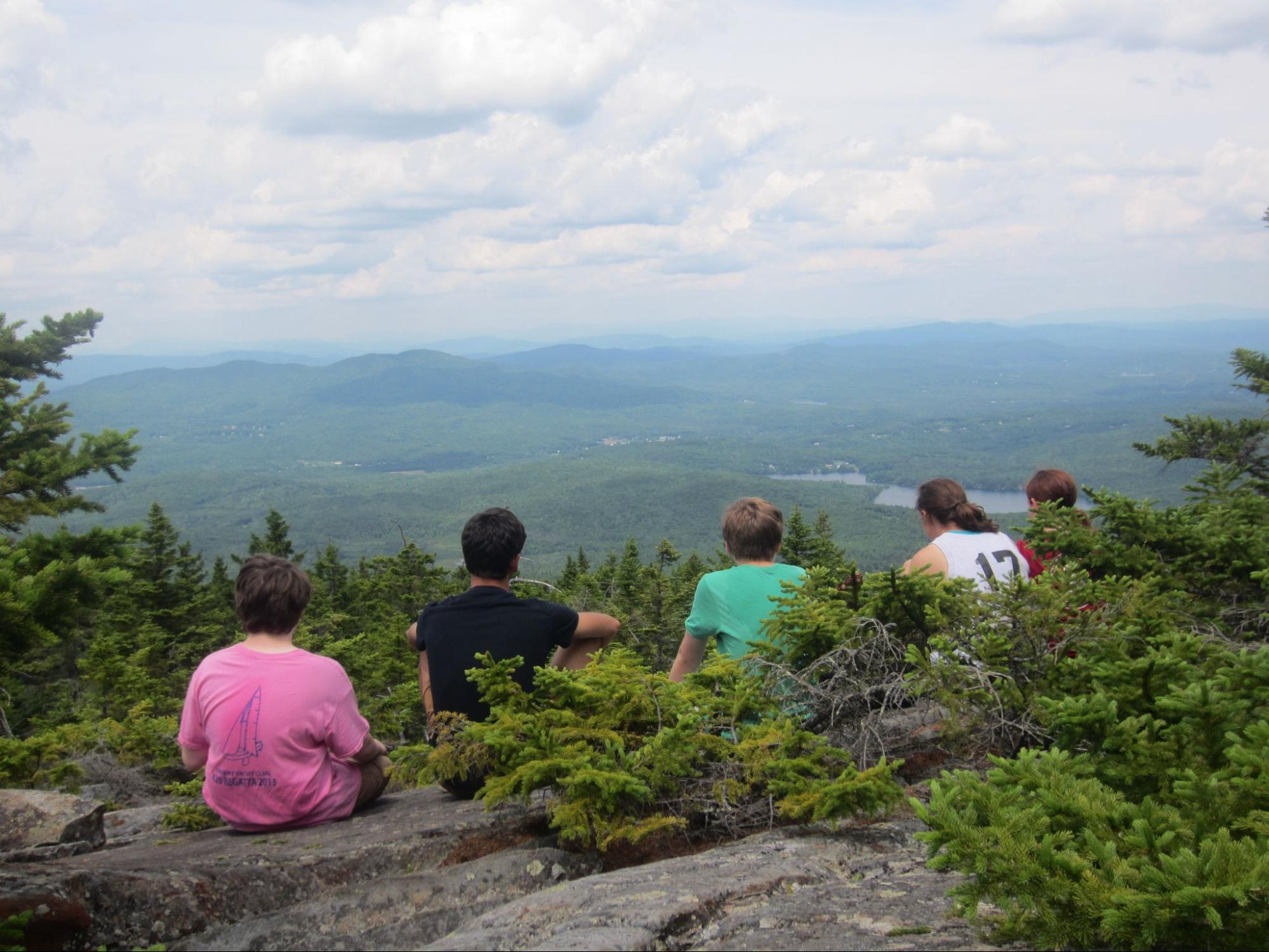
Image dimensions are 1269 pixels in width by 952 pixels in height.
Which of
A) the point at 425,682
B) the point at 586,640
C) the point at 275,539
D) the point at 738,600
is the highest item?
the point at 738,600

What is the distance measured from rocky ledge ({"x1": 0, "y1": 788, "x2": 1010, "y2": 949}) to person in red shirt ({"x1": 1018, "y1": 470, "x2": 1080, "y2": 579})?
2547 mm

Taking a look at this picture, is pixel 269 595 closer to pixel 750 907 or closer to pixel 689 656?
pixel 689 656

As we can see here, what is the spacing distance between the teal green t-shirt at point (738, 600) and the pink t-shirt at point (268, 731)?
2108 millimetres

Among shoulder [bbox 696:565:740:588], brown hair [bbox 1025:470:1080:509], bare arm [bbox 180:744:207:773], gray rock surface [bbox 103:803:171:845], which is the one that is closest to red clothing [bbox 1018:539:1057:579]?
brown hair [bbox 1025:470:1080:509]

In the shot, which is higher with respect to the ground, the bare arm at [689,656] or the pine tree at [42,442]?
the pine tree at [42,442]

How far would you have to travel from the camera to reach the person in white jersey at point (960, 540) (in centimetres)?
559

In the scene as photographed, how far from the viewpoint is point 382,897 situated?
3637 millimetres

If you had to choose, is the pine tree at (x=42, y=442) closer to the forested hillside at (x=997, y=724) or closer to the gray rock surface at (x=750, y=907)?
the forested hillside at (x=997, y=724)

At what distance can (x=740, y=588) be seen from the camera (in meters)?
5.19

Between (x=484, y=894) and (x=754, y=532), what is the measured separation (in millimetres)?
2590

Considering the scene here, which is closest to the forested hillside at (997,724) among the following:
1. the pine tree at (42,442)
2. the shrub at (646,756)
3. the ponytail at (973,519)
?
the shrub at (646,756)

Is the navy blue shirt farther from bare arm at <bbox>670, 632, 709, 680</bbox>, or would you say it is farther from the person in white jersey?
the person in white jersey

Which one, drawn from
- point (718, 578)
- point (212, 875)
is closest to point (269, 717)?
point (212, 875)

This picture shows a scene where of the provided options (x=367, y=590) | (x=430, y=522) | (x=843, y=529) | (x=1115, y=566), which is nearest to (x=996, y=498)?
(x=843, y=529)
